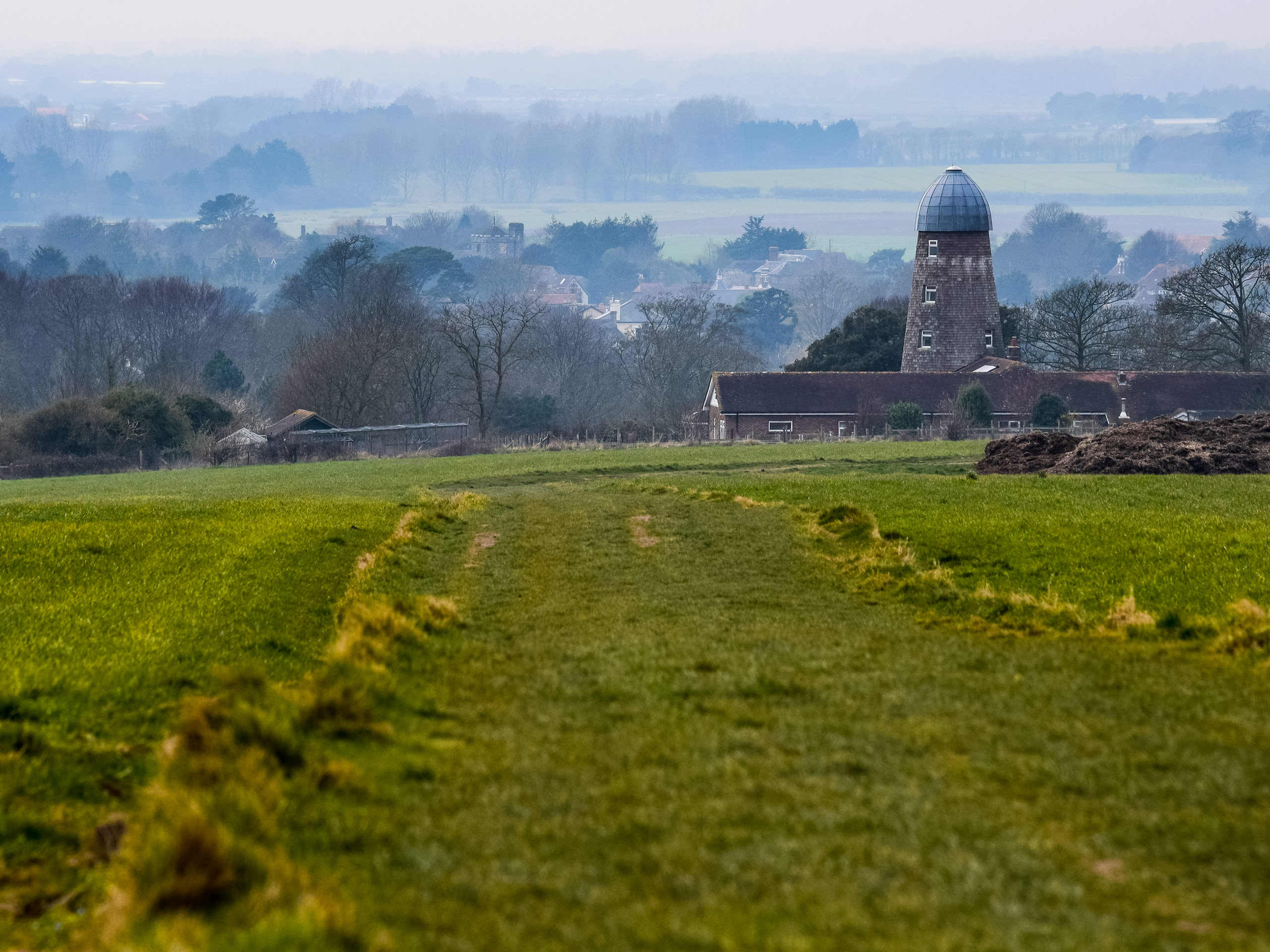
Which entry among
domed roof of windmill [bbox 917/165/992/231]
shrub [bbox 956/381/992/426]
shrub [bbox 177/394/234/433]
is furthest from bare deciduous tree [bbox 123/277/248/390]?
shrub [bbox 956/381/992/426]

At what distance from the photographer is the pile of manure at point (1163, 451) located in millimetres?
33250

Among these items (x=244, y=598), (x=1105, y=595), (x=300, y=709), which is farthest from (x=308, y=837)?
(x=1105, y=595)

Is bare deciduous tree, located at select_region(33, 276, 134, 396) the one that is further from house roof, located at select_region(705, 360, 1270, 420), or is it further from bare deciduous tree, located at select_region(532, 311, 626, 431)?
house roof, located at select_region(705, 360, 1270, 420)

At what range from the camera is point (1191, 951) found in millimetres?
5512

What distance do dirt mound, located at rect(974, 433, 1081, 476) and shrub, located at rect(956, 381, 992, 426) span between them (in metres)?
34.6

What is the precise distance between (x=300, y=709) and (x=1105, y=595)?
424 inches

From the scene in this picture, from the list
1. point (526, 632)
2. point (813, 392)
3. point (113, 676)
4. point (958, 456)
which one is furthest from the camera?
point (813, 392)

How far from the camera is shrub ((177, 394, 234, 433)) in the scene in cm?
7831

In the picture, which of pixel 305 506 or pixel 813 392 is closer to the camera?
pixel 305 506

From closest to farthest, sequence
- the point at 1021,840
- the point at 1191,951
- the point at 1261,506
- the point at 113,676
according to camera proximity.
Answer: the point at 1191,951, the point at 1021,840, the point at 113,676, the point at 1261,506

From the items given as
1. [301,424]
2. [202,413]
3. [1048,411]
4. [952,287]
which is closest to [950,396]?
[1048,411]

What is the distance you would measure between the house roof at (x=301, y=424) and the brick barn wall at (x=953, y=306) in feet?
122

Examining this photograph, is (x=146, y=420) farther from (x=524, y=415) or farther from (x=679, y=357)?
(x=679, y=357)

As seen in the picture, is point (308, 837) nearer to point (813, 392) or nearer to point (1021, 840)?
point (1021, 840)
